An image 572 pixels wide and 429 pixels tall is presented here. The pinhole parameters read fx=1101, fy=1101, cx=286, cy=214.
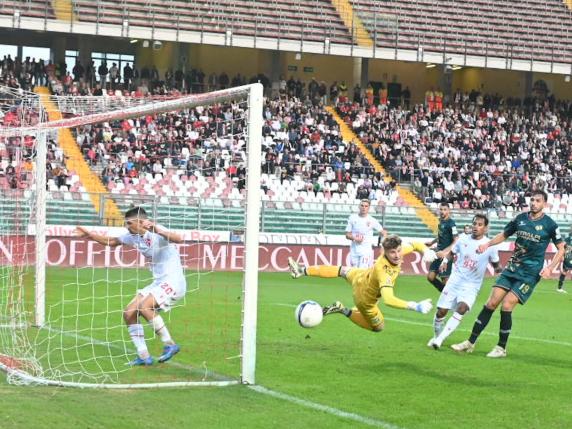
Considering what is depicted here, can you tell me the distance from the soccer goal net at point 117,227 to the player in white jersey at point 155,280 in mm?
129

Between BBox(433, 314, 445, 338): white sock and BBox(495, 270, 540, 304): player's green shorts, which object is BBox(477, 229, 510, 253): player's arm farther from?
BBox(433, 314, 445, 338): white sock

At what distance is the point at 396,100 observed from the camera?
45.7m

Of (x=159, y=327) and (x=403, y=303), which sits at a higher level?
Result: (x=403, y=303)

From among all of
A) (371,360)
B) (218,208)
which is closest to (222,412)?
(371,360)

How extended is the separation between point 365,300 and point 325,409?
2.59 m

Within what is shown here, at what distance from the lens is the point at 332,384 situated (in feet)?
35.8

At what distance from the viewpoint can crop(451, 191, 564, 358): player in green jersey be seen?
1327 centimetres

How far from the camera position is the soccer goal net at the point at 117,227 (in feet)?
36.3

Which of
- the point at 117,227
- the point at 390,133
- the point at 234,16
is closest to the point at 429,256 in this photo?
the point at 117,227

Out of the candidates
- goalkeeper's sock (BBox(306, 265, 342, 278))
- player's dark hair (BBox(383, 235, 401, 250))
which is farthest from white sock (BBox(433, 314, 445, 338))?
player's dark hair (BBox(383, 235, 401, 250))

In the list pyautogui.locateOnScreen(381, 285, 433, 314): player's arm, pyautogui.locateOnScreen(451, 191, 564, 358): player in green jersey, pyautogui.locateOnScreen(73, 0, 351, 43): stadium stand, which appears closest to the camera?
pyautogui.locateOnScreen(381, 285, 433, 314): player's arm

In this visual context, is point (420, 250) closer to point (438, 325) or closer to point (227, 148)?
point (438, 325)

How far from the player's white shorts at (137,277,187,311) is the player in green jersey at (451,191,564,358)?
394cm

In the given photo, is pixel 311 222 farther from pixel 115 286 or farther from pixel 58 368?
pixel 58 368
